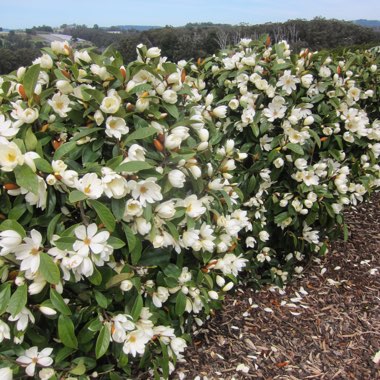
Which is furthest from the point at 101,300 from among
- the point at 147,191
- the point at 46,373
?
the point at 147,191

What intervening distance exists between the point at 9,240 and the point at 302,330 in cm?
183

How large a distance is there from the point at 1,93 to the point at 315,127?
76.2 inches

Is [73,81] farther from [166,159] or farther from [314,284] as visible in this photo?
[314,284]

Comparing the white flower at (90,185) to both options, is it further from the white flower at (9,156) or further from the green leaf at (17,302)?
the green leaf at (17,302)

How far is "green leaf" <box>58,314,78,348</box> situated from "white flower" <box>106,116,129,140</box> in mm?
672

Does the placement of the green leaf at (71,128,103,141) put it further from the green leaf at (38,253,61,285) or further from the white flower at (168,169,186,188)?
the green leaf at (38,253,61,285)

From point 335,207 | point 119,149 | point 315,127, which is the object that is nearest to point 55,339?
point 119,149

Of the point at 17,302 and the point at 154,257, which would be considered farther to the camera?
the point at 154,257

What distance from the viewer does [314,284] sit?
115 inches

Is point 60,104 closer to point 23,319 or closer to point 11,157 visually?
point 11,157

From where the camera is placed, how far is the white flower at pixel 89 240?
1366 millimetres

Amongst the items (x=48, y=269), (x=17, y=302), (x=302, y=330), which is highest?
(x=48, y=269)

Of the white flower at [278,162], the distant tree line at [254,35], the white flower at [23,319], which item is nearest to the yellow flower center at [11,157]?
the white flower at [23,319]

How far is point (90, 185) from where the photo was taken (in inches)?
53.6
